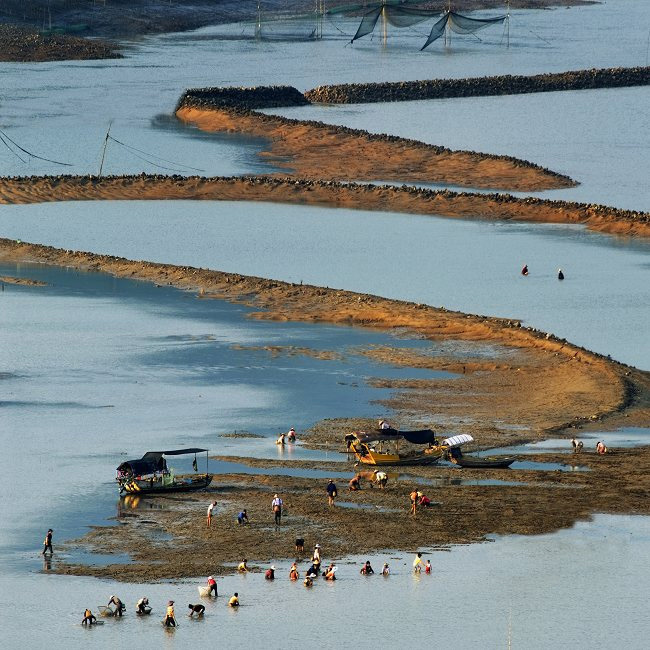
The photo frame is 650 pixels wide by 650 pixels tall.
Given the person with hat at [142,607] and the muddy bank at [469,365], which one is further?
the muddy bank at [469,365]

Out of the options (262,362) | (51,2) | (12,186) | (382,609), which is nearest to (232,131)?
(12,186)

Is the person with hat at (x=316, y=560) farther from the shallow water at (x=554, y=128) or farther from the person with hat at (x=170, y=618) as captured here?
the shallow water at (x=554, y=128)

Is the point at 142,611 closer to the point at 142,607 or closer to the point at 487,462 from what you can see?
the point at 142,607

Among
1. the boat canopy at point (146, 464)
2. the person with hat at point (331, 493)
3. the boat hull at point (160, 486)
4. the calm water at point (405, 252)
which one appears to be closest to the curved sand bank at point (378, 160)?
the calm water at point (405, 252)

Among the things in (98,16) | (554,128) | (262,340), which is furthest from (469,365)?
(98,16)

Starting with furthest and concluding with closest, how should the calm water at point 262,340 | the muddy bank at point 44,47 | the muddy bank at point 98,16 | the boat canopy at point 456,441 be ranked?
the muddy bank at point 98,16 < the muddy bank at point 44,47 < the boat canopy at point 456,441 < the calm water at point 262,340

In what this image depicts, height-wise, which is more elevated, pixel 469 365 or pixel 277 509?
pixel 469 365
